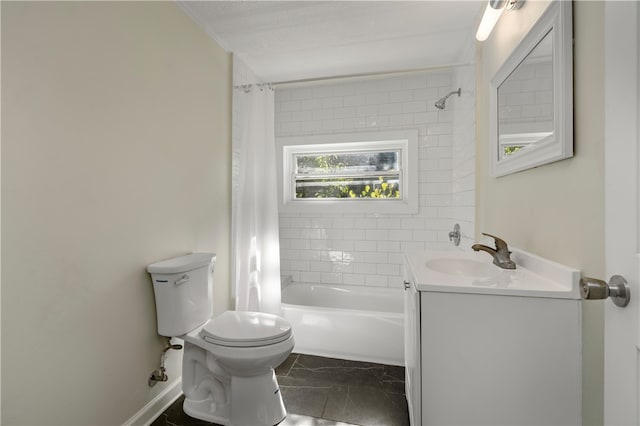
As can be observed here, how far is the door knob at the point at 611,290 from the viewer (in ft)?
2.10

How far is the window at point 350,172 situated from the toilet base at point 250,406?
1.87m

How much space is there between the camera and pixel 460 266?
1514 millimetres

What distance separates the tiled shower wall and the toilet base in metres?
1.63

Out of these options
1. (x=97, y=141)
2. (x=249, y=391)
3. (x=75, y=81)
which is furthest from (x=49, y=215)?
(x=249, y=391)

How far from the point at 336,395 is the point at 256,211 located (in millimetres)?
1362

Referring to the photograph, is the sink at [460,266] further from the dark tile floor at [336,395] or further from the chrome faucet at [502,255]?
the dark tile floor at [336,395]

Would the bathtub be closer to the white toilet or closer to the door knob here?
the white toilet

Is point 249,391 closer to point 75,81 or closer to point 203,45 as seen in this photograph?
point 75,81

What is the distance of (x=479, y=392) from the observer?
0.97 metres

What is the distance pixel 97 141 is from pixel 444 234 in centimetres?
270

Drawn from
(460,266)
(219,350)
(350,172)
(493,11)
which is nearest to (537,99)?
(493,11)

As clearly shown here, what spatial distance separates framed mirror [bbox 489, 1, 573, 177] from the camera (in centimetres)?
103

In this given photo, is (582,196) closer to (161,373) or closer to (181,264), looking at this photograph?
(181,264)

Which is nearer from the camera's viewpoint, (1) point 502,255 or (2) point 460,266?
(1) point 502,255
